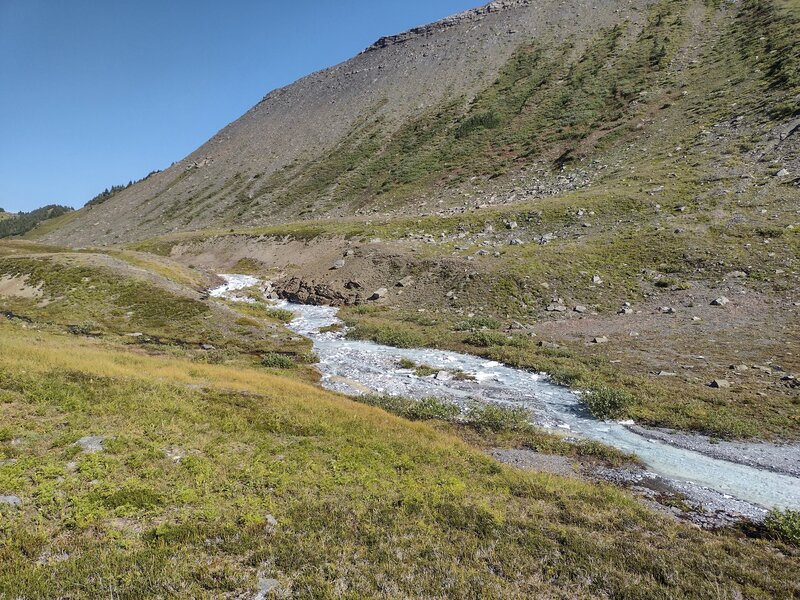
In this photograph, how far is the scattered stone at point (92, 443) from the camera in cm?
1241

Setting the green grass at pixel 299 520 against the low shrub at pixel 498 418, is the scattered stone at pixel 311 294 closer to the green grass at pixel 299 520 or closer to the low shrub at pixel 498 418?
the low shrub at pixel 498 418

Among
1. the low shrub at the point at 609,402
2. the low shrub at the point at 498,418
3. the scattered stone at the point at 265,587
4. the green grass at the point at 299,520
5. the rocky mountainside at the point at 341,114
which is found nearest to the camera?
the scattered stone at the point at 265,587

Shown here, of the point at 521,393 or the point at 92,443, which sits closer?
the point at 92,443

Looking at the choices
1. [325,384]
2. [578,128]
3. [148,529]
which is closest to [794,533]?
[148,529]

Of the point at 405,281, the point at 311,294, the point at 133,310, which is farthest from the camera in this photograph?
the point at 311,294

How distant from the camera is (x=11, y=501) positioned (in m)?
9.76

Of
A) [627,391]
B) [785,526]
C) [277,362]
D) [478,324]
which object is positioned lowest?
[627,391]

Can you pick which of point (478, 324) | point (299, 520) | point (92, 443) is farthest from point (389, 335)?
point (299, 520)

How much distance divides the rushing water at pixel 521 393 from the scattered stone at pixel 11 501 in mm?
16061

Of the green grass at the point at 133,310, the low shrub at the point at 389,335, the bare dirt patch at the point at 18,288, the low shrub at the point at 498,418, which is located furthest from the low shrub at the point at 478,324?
the bare dirt patch at the point at 18,288


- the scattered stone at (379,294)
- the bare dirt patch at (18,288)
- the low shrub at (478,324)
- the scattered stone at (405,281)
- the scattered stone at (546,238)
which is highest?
the bare dirt patch at (18,288)

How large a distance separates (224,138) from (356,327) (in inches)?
5770

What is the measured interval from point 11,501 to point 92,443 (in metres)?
3.02

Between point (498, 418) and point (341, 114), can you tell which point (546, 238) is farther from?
point (341, 114)
